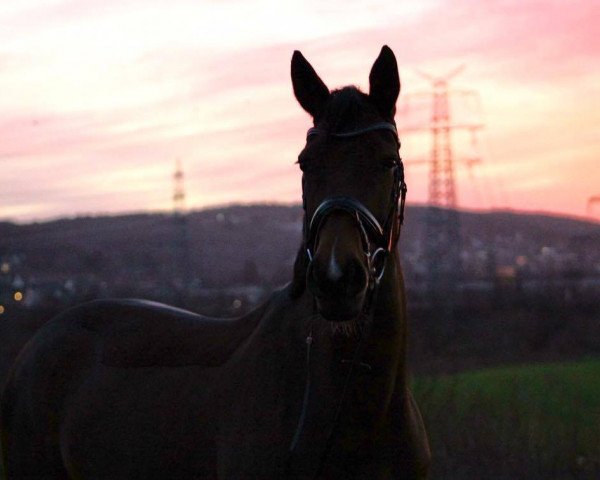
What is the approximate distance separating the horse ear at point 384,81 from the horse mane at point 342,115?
0.13 feet

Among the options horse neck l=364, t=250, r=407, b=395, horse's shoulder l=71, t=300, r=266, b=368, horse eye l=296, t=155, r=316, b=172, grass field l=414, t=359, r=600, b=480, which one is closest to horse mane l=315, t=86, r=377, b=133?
horse eye l=296, t=155, r=316, b=172

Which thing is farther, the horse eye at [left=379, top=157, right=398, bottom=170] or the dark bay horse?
the horse eye at [left=379, top=157, right=398, bottom=170]

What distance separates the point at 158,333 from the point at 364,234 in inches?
68.3

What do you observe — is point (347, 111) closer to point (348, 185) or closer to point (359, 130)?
point (359, 130)

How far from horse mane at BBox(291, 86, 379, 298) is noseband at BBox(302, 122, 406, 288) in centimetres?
3

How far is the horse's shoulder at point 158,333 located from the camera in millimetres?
5078

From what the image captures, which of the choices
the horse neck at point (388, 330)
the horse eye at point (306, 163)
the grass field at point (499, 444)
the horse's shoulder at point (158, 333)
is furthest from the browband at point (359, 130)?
the grass field at point (499, 444)

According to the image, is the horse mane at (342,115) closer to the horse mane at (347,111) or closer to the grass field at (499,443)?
the horse mane at (347,111)

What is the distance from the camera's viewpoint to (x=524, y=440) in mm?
11148

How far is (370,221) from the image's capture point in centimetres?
418

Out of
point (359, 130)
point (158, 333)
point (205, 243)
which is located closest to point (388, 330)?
point (359, 130)

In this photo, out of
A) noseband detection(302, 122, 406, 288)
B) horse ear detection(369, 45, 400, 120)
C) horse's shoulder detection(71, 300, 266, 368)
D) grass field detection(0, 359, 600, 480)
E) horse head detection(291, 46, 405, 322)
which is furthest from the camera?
grass field detection(0, 359, 600, 480)

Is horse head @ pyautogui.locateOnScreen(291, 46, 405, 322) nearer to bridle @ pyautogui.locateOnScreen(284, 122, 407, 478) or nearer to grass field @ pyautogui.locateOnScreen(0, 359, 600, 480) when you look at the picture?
bridle @ pyautogui.locateOnScreen(284, 122, 407, 478)

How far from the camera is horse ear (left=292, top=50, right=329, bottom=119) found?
15.1 feet
